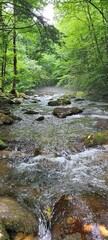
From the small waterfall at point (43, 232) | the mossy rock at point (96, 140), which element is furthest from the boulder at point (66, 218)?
the mossy rock at point (96, 140)

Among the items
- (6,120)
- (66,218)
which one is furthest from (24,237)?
(6,120)

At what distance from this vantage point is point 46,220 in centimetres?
270

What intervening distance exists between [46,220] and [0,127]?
475 centimetres

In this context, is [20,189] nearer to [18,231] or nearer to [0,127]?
[18,231]

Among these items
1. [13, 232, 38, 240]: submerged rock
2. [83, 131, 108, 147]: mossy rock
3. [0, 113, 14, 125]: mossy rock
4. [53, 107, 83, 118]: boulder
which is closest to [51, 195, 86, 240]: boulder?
[13, 232, 38, 240]: submerged rock

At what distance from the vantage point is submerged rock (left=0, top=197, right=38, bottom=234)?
2514mm

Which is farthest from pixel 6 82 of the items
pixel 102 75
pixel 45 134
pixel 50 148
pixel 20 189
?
pixel 20 189

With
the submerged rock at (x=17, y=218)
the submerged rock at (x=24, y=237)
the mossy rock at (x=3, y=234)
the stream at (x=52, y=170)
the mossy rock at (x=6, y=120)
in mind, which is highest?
the mossy rock at (x=3, y=234)

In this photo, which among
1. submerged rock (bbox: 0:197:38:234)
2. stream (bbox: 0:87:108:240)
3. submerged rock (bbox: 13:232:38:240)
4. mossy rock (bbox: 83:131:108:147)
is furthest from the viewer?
mossy rock (bbox: 83:131:108:147)

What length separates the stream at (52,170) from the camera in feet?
9.92

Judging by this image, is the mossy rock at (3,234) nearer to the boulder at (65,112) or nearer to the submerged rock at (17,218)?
the submerged rock at (17,218)

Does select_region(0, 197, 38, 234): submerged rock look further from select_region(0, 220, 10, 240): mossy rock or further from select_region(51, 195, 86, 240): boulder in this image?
select_region(51, 195, 86, 240): boulder

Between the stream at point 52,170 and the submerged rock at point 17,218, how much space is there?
Result: 0.39 feet

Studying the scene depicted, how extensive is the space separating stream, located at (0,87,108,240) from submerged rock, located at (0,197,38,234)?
12 centimetres
